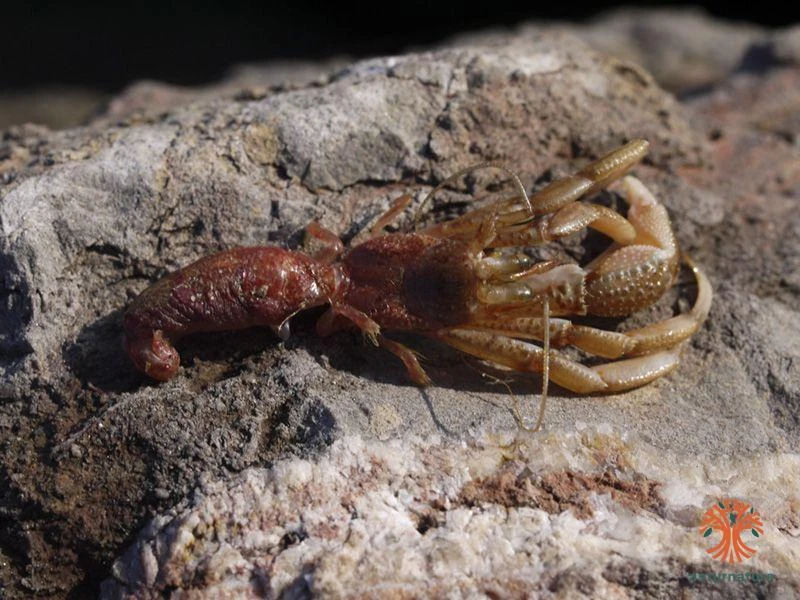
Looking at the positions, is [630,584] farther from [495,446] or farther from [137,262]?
[137,262]

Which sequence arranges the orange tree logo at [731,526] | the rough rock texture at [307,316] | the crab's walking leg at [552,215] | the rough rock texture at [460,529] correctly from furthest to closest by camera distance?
the crab's walking leg at [552,215] < the rough rock texture at [307,316] < the orange tree logo at [731,526] < the rough rock texture at [460,529]

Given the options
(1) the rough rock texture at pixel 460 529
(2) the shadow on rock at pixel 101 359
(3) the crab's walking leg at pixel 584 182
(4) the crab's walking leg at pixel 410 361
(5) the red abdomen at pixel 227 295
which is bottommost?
(1) the rough rock texture at pixel 460 529

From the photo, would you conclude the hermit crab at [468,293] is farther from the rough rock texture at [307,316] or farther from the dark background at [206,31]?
the dark background at [206,31]

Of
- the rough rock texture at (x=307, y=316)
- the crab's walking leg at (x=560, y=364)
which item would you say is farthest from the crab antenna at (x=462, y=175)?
the crab's walking leg at (x=560, y=364)

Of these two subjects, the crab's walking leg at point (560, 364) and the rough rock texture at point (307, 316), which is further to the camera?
the crab's walking leg at point (560, 364)

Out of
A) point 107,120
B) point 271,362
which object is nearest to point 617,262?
point 271,362

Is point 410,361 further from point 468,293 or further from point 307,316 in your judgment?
point 307,316
